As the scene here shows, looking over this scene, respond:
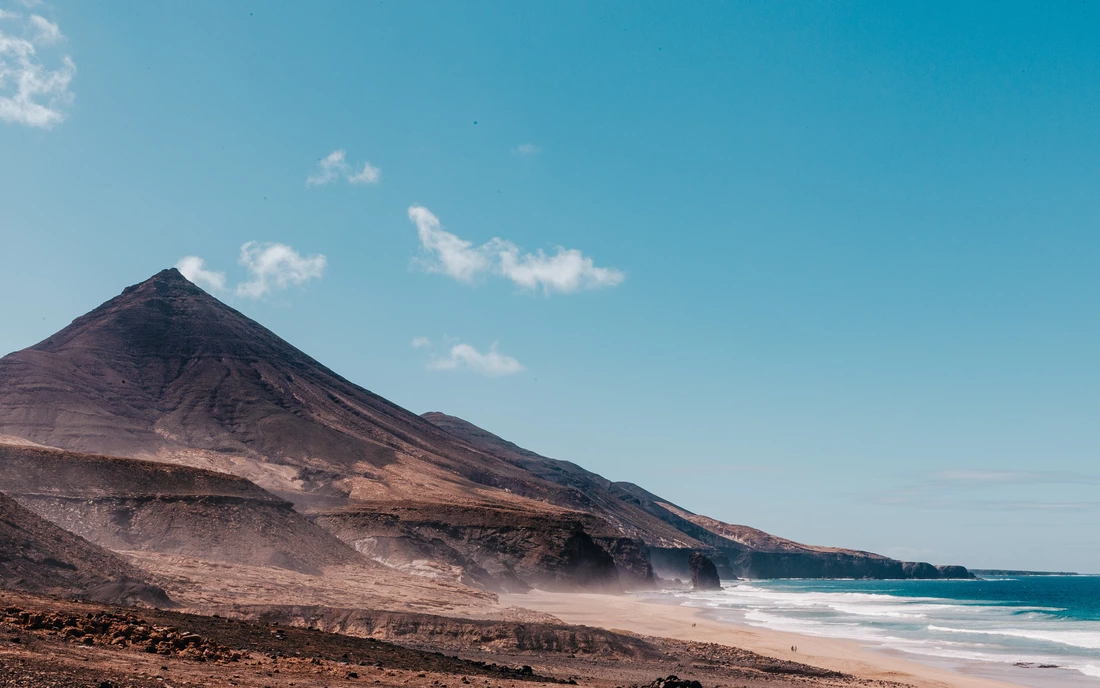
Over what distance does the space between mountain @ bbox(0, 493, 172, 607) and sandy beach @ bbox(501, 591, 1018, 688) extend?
24.3 m

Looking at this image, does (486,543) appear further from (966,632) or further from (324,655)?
(324,655)

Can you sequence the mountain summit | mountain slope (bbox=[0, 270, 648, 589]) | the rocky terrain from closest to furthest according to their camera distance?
the rocky terrain, mountain slope (bbox=[0, 270, 648, 589]), the mountain summit

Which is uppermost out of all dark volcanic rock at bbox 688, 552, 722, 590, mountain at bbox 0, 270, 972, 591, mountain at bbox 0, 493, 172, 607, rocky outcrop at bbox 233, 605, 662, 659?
mountain at bbox 0, 270, 972, 591

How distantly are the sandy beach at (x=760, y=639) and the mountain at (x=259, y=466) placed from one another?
12.9m

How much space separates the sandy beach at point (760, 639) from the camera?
3328cm

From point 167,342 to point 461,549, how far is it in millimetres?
99512

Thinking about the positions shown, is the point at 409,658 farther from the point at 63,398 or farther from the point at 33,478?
the point at 63,398

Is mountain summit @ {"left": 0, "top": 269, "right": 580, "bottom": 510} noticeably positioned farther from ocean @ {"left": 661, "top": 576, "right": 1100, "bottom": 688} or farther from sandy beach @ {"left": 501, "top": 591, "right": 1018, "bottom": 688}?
ocean @ {"left": 661, "top": 576, "right": 1100, "bottom": 688}

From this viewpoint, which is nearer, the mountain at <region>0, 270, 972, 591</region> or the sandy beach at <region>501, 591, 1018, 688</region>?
the sandy beach at <region>501, 591, 1018, 688</region>

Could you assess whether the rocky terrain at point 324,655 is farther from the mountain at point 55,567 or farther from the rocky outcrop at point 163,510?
the rocky outcrop at point 163,510

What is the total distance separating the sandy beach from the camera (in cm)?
3328

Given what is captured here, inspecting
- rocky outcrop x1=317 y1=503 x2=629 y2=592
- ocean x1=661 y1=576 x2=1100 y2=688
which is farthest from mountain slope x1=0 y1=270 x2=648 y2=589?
ocean x1=661 y1=576 x2=1100 y2=688

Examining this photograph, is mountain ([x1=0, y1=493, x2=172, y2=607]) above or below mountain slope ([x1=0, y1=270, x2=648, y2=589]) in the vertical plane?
below

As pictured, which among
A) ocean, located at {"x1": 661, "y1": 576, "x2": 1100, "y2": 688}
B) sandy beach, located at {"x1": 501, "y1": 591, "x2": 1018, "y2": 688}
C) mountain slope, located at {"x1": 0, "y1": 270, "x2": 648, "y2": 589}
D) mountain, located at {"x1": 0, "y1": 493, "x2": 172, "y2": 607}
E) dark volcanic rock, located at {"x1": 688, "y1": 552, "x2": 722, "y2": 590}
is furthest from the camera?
dark volcanic rock, located at {"x1": 688, "y1": 552, "x2": 722, "y2": 590}
